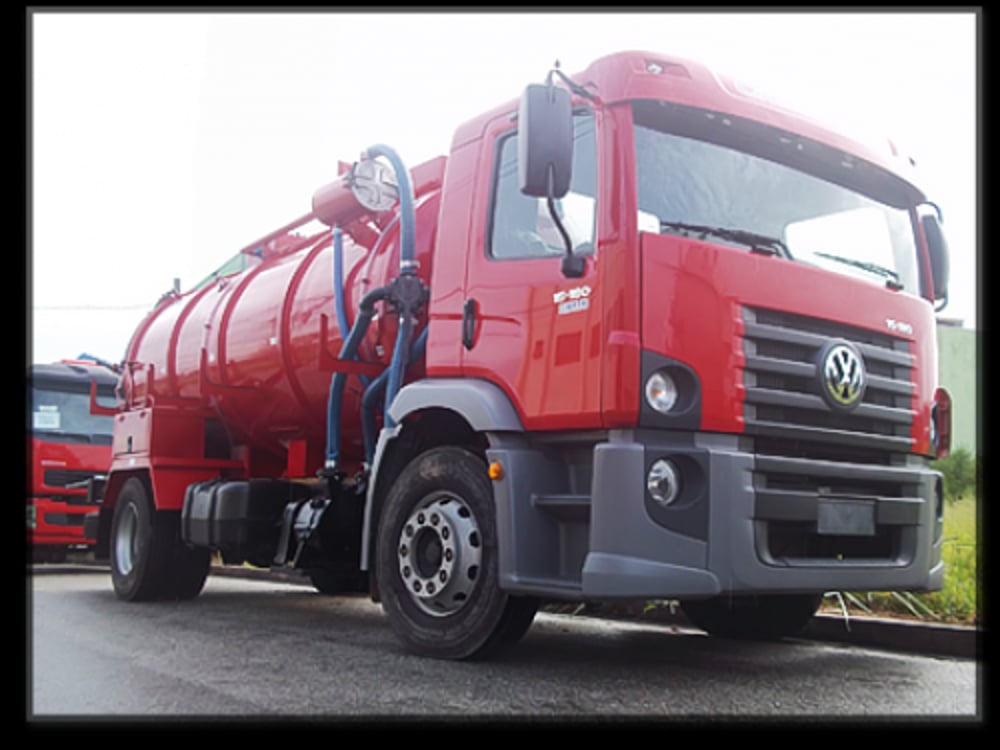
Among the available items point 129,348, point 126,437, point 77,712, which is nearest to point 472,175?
point 77,712

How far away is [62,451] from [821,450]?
11774mm

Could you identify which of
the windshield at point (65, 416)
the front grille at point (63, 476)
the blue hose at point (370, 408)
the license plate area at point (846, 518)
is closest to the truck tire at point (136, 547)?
the blue hose at point (370, 408)

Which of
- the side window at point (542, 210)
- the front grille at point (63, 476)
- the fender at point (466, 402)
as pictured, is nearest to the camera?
the side window at point (542, 210)

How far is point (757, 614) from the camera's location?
21.6 ft

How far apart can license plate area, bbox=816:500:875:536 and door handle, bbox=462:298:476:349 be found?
6.30ft

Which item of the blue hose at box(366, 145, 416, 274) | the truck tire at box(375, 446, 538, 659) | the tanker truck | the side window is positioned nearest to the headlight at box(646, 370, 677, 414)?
the tanker truck

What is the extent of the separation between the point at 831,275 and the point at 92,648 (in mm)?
4606

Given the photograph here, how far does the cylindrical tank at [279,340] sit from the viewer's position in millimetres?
6793

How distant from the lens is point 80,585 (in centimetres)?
1137

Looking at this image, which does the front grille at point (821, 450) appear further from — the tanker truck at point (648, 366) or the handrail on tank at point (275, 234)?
the handrail on tank at point (275, 234)

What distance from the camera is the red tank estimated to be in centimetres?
676

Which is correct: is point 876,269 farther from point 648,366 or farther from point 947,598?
point 947,598

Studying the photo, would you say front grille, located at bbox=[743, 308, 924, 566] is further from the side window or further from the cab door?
the side window

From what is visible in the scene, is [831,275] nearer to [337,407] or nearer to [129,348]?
[337,407]
